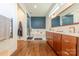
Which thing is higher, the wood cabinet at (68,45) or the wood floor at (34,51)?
the wood cabinet at (68,45)

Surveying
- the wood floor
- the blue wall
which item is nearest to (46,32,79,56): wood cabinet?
the wood floor

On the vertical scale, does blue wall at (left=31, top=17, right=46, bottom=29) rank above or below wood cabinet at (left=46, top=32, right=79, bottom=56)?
above

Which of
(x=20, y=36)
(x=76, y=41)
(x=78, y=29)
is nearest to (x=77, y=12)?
(x=78, y=29)

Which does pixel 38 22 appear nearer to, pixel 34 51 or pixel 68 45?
pixel 34 51

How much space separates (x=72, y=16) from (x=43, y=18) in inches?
351

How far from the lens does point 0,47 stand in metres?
3.41

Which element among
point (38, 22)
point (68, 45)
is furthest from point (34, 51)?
point (38, 22)

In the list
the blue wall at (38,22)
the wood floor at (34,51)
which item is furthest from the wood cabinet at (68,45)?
the blue wall at (38,22)

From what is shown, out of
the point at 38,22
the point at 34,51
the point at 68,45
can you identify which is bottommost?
the point at 34,51

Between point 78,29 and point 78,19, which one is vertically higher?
point 78,19

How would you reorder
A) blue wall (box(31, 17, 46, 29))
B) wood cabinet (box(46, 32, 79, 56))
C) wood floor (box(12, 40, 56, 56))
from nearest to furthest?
wood cabinet (box(46, 32, 79, 56)) < wood floor (box(12, 40, 56, 56)) < blue wall (box(31, 17, 46, 29))

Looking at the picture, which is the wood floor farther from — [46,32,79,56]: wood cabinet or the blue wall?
the blue wall

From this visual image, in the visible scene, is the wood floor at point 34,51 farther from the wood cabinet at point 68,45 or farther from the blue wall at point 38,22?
the blue wall at point 38,22

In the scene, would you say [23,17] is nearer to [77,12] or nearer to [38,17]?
[38,17]
